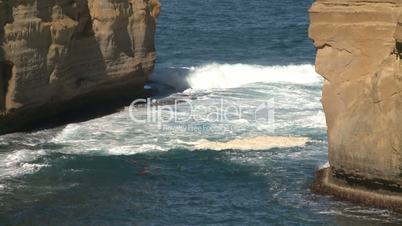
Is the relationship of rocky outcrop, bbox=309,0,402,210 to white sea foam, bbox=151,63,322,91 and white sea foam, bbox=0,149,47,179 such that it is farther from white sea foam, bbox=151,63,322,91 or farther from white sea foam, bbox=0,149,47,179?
white sea foam, bbox=151,63,322,91

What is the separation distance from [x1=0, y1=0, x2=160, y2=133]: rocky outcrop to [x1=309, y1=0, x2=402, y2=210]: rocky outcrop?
531 inches

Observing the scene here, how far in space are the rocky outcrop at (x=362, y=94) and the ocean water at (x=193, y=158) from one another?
0.97 metres

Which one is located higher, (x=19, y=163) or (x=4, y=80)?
(x=4, y=80)

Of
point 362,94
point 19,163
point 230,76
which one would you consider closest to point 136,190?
point 19,163

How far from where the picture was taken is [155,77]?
185 feet

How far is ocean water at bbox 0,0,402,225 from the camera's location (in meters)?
34.5

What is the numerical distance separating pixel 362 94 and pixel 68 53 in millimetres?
16191

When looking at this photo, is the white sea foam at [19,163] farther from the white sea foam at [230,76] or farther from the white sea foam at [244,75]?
the white sea foam at [244,75]

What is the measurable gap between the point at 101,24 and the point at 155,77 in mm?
9187

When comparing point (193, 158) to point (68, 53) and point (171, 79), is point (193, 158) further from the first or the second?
point (171, 79)

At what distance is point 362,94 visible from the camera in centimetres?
3409

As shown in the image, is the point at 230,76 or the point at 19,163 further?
the point at 230,76

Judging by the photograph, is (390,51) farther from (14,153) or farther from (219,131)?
(14,153)

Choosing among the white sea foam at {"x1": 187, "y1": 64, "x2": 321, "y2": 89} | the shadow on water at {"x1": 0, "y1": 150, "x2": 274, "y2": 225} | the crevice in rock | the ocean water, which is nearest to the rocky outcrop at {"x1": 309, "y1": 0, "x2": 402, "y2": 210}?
the ocean water
